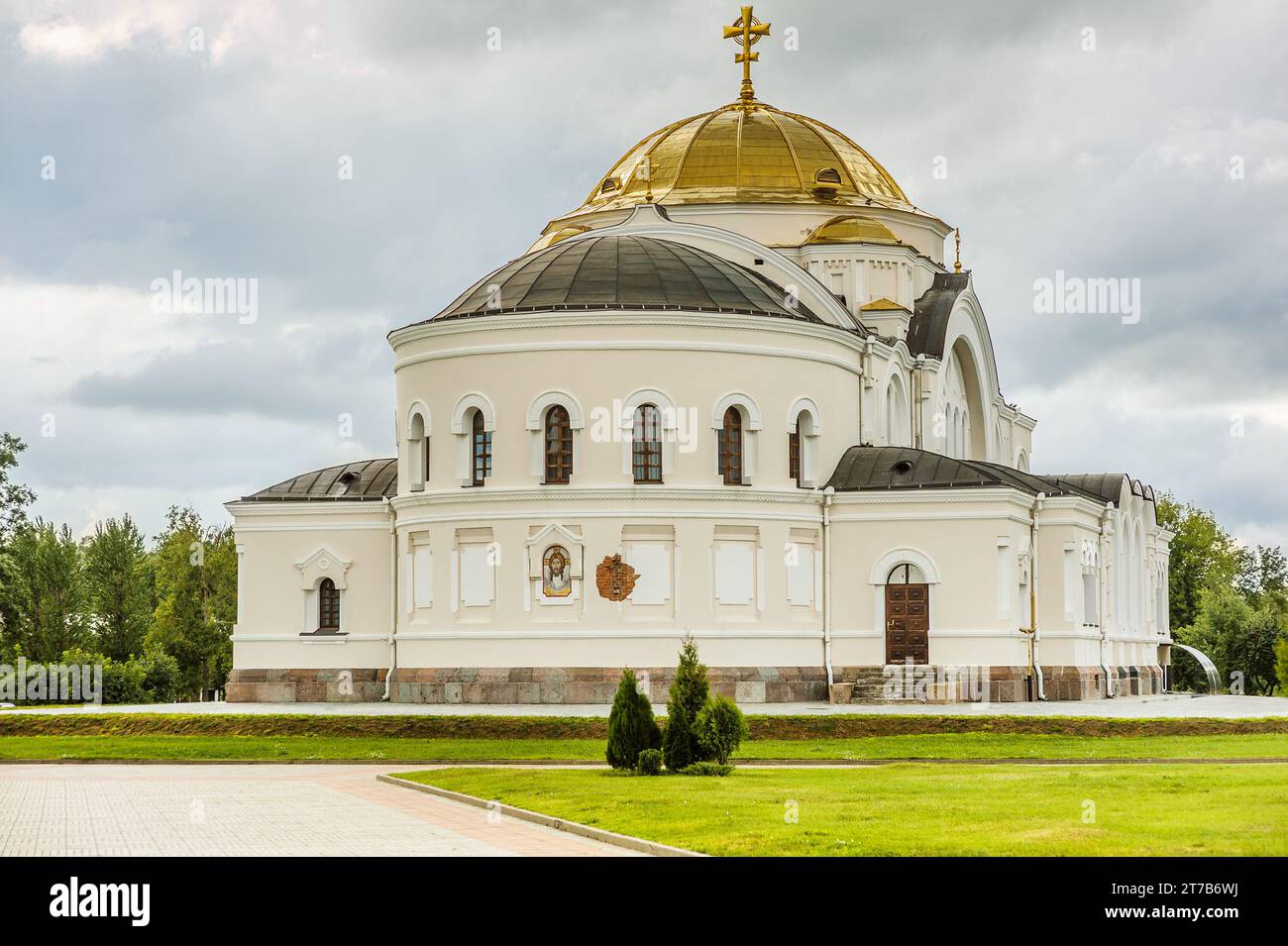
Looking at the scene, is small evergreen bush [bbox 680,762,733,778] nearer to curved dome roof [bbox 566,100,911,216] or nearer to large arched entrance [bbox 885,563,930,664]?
large arched entrance [bbox 885,563,930,664]

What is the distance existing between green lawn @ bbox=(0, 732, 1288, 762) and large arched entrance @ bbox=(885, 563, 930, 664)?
38.6ft

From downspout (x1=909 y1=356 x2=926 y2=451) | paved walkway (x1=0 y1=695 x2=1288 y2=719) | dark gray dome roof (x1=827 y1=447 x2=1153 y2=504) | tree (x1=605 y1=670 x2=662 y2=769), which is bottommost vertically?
paved walkway (x1=0 y1=695 x2=1288 y2=719)

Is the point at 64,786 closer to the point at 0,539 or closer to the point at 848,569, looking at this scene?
the point at 848,569

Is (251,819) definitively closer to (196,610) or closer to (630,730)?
(630,730)

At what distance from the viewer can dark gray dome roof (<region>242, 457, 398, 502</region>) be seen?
50.5 metres

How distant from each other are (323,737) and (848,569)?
1619 centimetres

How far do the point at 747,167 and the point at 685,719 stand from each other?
35.9 meters

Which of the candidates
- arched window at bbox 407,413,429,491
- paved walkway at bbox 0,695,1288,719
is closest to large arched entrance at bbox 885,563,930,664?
paved walkway at bbox 0,695,1288,719

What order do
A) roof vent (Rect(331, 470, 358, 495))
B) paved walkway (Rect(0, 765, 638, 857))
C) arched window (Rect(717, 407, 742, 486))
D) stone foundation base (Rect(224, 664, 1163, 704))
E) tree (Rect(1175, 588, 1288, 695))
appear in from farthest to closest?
1. tree (Rect(1175, 588, 1288, 695))
2. roof vent (Rect(331, 470, 358, 495))
3. arched window (Rect(717, 407, 742, 486))
4. stone foundation base (Rect(224, 664, 1163, 704))
5. paved walkway (Rect(0, 765, 638, 857))

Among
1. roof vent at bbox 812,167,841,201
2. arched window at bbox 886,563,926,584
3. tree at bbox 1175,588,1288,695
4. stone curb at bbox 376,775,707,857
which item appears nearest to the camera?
stone curb at bbox 376,775,707,857

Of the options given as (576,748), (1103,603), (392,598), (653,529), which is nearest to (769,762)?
(576,748)

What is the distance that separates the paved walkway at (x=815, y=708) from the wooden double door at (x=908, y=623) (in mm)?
2370

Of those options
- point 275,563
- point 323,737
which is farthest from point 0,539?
point 323,737
